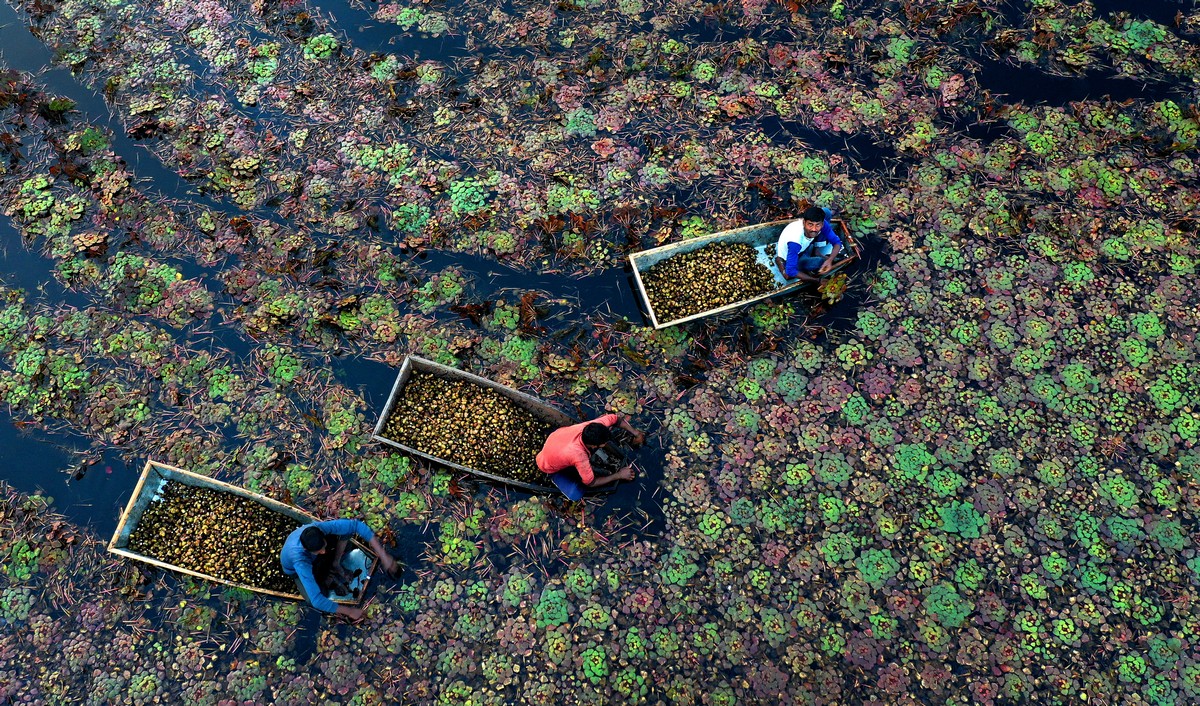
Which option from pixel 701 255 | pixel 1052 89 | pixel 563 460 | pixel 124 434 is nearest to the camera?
pixel 563 460

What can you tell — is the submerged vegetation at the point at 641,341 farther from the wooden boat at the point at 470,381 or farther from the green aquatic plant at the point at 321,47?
the wooden boat at the point at 470,381

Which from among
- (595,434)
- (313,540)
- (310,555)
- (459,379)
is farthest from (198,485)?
→ (595,434)

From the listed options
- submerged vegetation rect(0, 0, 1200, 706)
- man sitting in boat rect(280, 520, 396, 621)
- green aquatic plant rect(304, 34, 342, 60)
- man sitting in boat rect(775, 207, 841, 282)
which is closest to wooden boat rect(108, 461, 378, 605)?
man sitting in boat rect(280, 520, 396, 621)

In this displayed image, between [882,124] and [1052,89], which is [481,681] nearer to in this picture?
[882,124]

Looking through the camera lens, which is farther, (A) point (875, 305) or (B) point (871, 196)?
(B) point (871, 196)

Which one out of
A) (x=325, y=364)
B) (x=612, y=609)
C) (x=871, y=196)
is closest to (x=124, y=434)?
(x=325, y=364)

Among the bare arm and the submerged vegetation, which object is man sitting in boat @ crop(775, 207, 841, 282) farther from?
the submerged vegetation

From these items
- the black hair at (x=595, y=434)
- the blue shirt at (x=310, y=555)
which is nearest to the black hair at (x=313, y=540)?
the blue shirt at (x=310, y=555)
